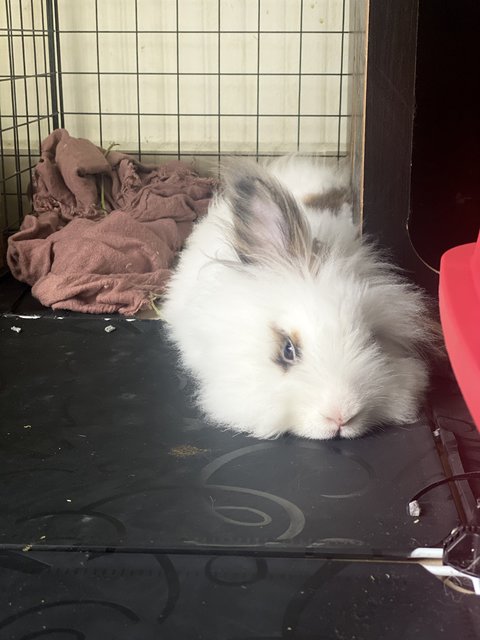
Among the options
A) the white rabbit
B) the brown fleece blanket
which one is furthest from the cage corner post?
the brown fleece blanket

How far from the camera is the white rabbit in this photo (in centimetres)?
155

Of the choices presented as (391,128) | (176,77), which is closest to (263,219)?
(391,128)

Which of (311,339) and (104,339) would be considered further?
(104,339)

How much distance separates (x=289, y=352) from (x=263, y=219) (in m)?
0.33

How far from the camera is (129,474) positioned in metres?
1.48

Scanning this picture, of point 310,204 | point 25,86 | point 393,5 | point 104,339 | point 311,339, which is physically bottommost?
point 104,339

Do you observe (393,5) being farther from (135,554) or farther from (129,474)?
(135,554)

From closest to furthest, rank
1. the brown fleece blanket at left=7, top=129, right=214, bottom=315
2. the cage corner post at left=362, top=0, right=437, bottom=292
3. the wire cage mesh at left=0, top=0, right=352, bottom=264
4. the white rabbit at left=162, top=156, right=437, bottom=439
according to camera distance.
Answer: the white rabbit at left=162, top=156, right=437, bottom=439 → the cage corner post at left=362, top=0, right=437, bottom=292 → the brown fleece blanket at left=7, top=129, right=214, bottom=315 → the wire cage mesh at left=0, top=0, right=352, bottom=264

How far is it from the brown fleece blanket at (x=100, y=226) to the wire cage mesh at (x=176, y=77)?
252 mm

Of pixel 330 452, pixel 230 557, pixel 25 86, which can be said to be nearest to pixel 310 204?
pixel 330 452

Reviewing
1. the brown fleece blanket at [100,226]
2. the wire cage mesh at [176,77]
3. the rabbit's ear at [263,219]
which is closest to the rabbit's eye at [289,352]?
the rabbit's ear at [263,219]

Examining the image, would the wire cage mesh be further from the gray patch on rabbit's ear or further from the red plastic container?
the red plastic container

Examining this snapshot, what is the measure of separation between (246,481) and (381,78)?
105 centimetres

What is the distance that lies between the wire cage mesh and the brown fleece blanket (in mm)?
252
